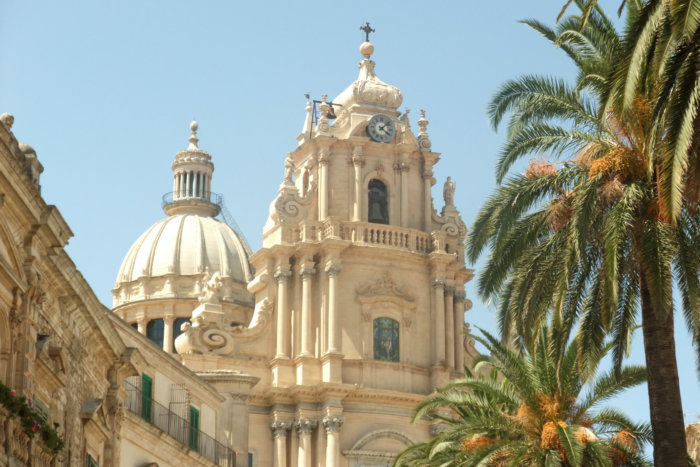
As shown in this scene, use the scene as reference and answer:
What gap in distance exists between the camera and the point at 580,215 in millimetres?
29391

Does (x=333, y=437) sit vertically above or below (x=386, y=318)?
below

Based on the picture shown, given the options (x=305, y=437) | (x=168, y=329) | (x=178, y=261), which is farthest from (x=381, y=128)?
(x=178, y=261)

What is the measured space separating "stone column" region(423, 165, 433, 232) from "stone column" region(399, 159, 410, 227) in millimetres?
981

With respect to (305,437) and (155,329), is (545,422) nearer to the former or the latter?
(305,437)

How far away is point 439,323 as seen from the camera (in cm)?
6556

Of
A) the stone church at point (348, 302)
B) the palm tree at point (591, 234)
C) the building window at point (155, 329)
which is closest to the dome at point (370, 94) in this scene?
the stone church at point (348, 302)

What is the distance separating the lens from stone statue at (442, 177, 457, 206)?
228 ft

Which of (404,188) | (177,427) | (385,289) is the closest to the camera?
(177,427)

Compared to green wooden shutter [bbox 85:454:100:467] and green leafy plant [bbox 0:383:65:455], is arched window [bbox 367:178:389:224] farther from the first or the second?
green leafy plant [bbox 0:383:65:455]

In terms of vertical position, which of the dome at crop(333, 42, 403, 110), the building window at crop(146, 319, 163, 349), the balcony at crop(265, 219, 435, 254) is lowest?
the balcony at crop(265, 219, 435, 254)

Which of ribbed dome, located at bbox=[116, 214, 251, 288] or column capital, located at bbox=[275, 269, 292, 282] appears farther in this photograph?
ribbed dome, located at bbox=[116, 214, 251, 288]

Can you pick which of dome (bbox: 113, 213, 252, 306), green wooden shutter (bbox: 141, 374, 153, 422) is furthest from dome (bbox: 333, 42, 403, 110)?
green wooden shutter (bbox: 141, 374, 153, 422)

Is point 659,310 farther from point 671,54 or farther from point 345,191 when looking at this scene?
point 345,191

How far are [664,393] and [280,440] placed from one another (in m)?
35.6
